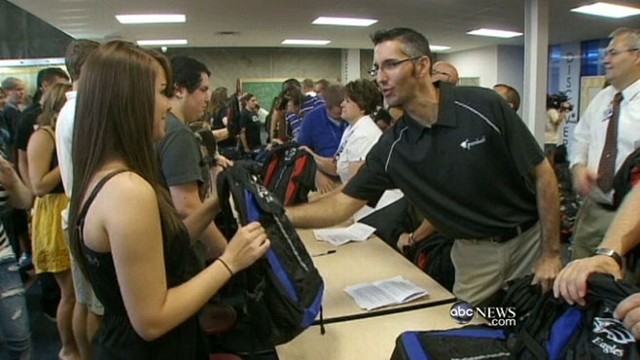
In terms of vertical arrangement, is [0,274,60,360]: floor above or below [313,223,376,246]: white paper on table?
below

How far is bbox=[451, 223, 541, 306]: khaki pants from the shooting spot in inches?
82.4

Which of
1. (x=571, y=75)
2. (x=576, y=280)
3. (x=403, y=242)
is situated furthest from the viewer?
(x=571, y=75)

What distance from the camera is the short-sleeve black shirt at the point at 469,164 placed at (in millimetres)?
1982

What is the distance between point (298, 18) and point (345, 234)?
626 cm

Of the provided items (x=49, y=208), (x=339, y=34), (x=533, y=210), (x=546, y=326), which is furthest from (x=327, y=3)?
(x=546, y=326)

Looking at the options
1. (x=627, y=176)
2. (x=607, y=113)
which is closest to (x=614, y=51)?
(x=607, y=113)

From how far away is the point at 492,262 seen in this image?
2.10m

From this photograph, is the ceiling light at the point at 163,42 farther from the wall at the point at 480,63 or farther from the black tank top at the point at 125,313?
the black tank top at the point at 125,313

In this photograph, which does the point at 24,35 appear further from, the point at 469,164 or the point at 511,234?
the point at 511,234

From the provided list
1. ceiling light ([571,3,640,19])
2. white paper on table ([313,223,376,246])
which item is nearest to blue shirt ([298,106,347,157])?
white paper on table ([313,223,376,246])

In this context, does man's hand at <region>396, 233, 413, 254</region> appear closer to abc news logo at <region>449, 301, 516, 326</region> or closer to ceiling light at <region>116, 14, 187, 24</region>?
abc news logo at <region>449, 301, 516, 326</region>

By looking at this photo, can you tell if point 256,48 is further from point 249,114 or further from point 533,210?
point 533,210

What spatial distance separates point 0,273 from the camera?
2006 millimetres

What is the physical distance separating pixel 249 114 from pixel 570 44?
342 inches
